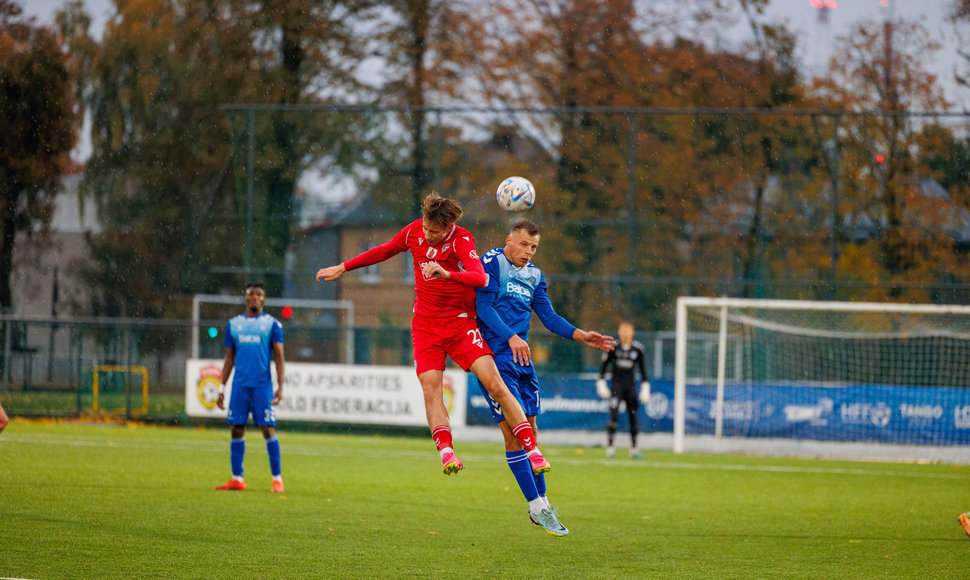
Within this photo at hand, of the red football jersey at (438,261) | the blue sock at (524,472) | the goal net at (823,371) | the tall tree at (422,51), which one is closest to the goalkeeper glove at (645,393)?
the goal net at (823,371)

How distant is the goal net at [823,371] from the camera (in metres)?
18.5

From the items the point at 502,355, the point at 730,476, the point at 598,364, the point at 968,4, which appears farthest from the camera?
the point at 968,4

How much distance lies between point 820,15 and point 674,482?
860 inches

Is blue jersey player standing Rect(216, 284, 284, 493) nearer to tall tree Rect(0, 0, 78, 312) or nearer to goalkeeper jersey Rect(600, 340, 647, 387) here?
goalkeeper jersey Rect(600, 340, 647, 387)

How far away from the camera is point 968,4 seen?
28312 mm

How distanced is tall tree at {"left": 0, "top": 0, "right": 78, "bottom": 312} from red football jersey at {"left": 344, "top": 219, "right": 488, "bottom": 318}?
23774 mm

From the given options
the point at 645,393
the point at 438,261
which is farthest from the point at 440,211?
the point at 645,393

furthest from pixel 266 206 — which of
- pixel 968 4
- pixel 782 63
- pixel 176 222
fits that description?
pixel 968 4

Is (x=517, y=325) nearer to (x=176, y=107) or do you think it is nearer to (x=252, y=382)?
(x=252, y=382)

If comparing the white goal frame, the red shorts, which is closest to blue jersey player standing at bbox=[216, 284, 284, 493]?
the red shorts

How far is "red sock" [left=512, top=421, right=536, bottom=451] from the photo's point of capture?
7591 mm

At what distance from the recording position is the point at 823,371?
20.0 m

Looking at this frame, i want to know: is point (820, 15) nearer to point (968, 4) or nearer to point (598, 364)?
point (968, 4)

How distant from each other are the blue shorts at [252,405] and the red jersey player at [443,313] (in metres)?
4.24
